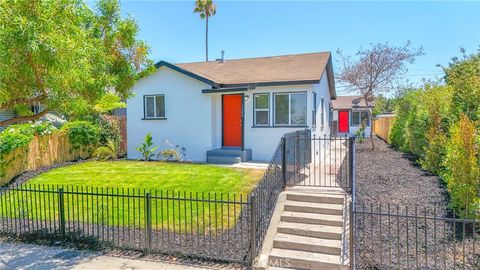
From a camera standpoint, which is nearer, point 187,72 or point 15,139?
point 15,139

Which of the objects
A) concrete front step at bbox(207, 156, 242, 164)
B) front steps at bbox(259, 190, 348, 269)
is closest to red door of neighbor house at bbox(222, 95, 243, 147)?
concrete front step at bbox(207, 156, 242, 164)

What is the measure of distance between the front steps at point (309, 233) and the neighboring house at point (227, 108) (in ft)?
17.6

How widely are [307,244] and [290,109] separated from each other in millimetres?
7187

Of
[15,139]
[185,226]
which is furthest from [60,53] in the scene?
[15,139]

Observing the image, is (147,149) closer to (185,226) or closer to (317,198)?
(185,226)

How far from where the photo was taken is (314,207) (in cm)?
666

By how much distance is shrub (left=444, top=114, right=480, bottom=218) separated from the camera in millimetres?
6184

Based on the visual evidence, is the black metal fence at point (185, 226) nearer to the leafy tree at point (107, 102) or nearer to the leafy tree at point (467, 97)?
the leafy tree at point (107, 102)

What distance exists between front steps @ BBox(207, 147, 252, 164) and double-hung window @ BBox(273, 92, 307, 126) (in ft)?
5.76

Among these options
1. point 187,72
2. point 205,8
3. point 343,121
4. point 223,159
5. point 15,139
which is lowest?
point 223,159

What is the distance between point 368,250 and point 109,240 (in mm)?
4958

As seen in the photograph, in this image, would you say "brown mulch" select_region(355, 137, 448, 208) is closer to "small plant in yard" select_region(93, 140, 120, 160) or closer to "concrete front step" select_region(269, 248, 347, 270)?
"concrete front step" select_region(269, 248, 347, 270)

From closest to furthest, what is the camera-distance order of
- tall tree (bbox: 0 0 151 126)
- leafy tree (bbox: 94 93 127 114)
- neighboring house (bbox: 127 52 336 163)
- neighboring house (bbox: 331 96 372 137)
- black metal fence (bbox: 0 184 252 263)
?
tall tree (bbox: 0 0 151 126), black metal fence (bbox: 0 184 252 263), leafy tree (bbox: 94 93 127 114), neighboring house (bbox: 127 52 336 163), neighboring house (bbox: 331 96 372 137)

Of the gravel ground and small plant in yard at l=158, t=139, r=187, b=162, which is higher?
small plant in yard at l=158, t=139, r=187, b=162
